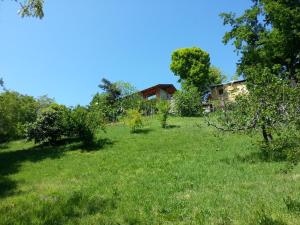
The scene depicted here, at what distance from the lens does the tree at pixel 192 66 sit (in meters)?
70.9

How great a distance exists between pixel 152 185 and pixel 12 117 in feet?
93.4

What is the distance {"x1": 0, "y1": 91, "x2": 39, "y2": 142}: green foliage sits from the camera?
3866 centimetres

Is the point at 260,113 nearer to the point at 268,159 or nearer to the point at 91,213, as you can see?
the point at 91,213

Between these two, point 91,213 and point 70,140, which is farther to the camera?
point 70,140

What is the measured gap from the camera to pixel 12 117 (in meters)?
41.4

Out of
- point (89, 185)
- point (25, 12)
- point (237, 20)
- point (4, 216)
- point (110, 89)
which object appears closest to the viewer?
point (25, 12)

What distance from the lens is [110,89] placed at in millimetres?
66500

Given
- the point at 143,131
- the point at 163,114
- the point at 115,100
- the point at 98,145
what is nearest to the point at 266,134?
the point at 98,145

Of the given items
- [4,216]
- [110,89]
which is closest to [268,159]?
[4,216]

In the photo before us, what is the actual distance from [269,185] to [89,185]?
6958 mm

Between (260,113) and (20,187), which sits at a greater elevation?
(260,113)

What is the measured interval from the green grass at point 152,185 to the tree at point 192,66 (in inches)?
1684

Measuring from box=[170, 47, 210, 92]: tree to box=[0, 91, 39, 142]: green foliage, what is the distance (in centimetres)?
2669

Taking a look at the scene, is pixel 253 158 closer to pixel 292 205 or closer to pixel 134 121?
pixel 292 205
